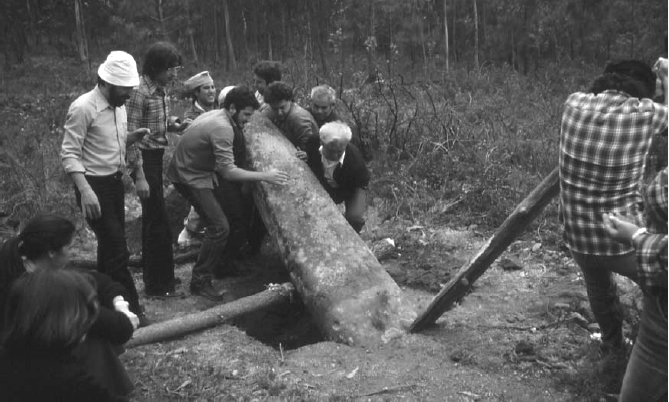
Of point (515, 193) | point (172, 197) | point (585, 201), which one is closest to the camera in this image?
point (585, 201)

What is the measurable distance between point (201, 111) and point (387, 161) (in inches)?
104

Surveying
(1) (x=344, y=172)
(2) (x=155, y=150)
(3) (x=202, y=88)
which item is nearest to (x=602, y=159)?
(1) (x=344, y=172)

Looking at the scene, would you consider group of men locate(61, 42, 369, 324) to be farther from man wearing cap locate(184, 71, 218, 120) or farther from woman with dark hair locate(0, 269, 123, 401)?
woman with dark hair locate(0, 269, 123, 401)

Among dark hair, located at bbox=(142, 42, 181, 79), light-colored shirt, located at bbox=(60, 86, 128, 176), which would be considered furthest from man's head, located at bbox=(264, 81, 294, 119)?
light-colored shirt, located at bbox=(60, 86, 128, 176)

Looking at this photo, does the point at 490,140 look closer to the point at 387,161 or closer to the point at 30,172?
the point at 387,161

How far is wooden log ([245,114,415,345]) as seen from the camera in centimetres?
443

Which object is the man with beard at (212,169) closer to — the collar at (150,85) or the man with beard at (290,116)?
the collar at (150,85)

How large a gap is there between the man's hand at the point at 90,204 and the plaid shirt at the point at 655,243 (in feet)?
10.2

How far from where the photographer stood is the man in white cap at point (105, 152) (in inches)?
166

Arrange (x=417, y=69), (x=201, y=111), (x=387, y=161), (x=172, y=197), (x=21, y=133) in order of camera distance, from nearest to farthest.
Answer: (x=201, y=111) → (x=172, y=197) → (x=387, y=161) → (x=21, y=133) → (x=417, y=69)

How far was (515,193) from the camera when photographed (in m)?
6.68

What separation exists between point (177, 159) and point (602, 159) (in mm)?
3290

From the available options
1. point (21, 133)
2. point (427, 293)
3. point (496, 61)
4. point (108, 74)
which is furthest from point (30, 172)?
point (496, 61)

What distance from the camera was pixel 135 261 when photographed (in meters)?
6.01
